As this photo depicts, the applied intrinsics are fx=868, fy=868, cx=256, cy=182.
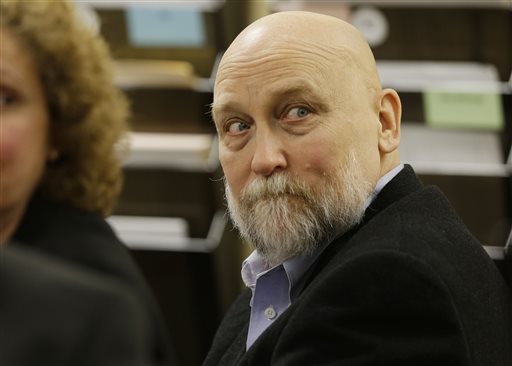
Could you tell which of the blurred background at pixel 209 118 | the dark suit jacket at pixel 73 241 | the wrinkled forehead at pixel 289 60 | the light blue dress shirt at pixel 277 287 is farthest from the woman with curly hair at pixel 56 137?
the blurred background at pixel 209 118

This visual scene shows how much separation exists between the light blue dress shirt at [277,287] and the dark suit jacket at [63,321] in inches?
38.0

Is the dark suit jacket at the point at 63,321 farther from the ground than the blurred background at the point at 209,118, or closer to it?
farther from the ground

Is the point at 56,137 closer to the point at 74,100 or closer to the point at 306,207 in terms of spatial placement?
the point at 74,100

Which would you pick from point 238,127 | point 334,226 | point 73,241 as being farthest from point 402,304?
point 73,241

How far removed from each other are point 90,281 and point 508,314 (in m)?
1.03

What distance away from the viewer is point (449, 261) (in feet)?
3.75

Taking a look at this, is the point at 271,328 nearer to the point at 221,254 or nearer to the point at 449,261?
the point at 449,261

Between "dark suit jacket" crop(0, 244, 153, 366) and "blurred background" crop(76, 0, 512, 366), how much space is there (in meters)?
2.69

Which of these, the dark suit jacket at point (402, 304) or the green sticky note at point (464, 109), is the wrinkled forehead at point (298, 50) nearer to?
the dark suit jacket at point (402, 304)

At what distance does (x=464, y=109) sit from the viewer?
2990 mm

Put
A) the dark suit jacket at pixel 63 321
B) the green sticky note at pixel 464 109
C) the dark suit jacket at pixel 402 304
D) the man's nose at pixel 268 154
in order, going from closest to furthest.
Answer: the dark suit jacket at pixel 63 321 < the dark suit jacket at pixel 402 304 < the man's nose at pixel 268 154 < the green sticky note at pixel 464 109

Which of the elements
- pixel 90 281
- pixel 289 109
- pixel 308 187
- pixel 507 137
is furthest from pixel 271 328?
pixel 507 137

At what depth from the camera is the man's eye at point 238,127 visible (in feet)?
4.59

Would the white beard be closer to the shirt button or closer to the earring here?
the shirt button
